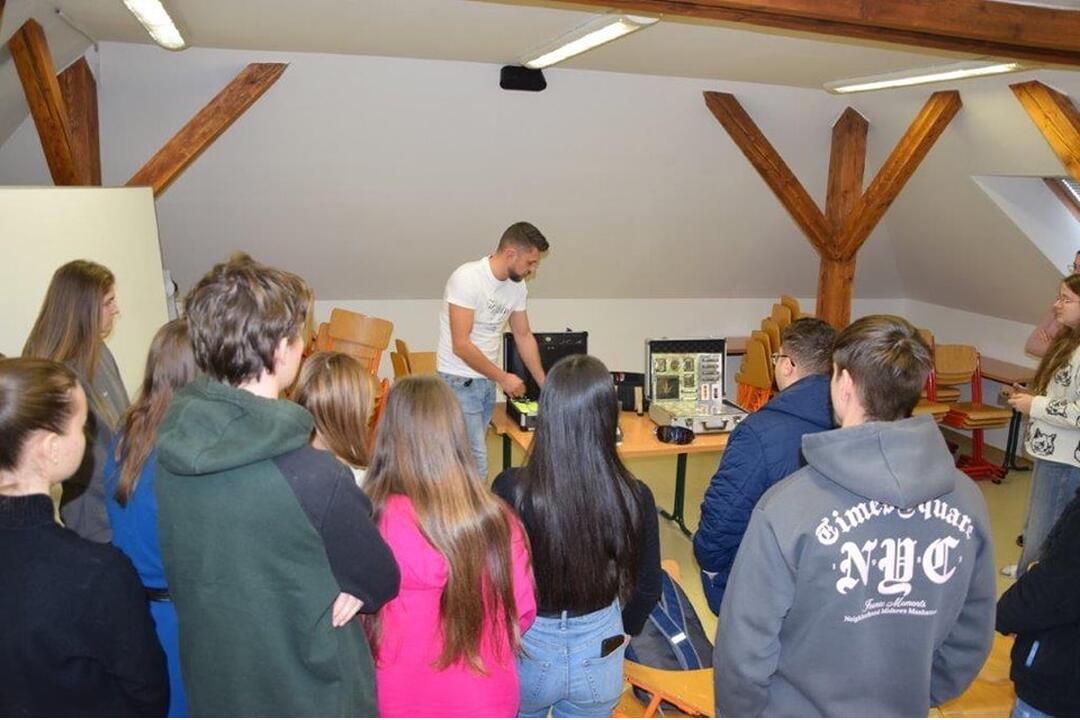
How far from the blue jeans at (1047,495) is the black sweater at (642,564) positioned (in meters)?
2.40

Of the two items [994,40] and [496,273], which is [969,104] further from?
[496,273]

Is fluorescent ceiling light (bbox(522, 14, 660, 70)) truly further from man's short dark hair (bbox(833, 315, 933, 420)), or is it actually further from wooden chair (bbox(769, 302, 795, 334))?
wooden chair (bbox(769, 302, 795, 334))

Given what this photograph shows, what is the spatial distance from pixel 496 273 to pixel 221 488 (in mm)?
3116

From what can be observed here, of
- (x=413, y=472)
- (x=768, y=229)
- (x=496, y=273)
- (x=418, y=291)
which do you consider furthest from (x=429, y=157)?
(x=413, y=472)

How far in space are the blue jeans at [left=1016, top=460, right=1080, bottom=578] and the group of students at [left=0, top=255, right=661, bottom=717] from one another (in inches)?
103

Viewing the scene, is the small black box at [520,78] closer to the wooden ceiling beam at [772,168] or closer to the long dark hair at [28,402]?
the wooden ceiling beam at [772,168]

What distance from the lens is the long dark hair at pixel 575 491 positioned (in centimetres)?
201

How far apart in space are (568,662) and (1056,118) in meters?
4.58

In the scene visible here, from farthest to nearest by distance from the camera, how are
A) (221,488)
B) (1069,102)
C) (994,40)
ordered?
(1069,102) → (994,40) → (221,488)

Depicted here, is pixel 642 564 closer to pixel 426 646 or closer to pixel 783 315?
pixel 426 646

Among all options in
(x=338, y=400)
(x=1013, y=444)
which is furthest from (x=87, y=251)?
(x=1013, y=444)

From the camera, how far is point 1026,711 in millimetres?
1966

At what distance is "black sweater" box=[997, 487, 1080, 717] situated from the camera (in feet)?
5.86

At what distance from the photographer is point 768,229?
7391 millimetres
